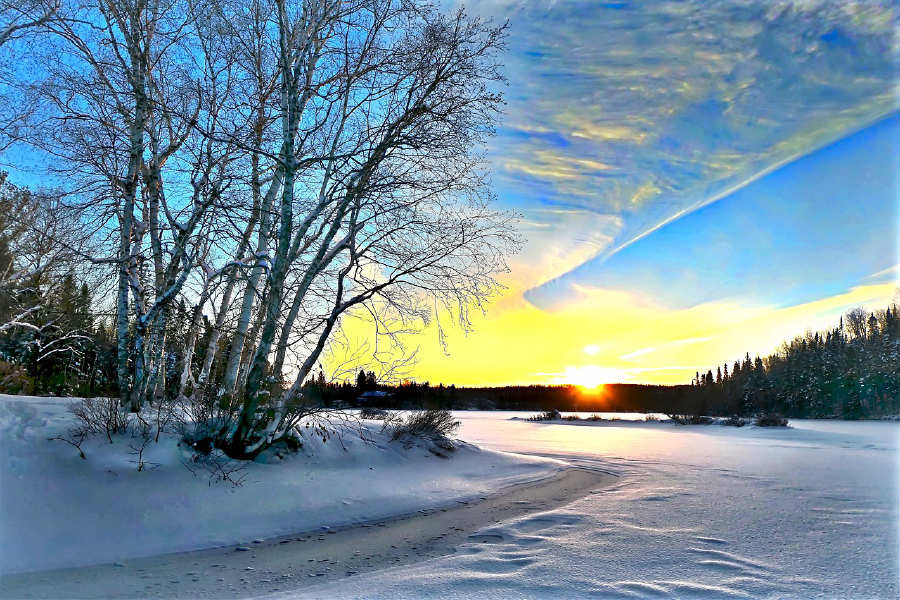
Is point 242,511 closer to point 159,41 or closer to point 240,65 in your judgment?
→ point 240,65

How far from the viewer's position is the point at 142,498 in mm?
5949

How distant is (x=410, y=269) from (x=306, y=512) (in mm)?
4441

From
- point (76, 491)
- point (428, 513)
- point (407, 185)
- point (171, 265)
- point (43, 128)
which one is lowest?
point (428, 513)

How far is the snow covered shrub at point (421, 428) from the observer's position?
11.4 meters

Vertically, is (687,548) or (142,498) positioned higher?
(687,548)

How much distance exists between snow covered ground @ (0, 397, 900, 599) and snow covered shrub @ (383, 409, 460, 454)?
1.82m

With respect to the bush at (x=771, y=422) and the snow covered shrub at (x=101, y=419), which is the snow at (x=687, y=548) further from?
the bush at (x=771, y=422)

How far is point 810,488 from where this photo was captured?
7.97 m

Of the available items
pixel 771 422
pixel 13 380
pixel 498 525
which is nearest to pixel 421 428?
pixel 498 525

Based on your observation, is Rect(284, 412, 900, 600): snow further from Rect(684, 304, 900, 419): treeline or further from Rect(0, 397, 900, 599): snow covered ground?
Rect(684, 304, 900, 419): treeline

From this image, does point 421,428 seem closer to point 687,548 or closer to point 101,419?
point 101,419

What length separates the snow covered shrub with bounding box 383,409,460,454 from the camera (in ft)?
37.6

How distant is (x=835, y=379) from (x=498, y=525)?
6304 cm

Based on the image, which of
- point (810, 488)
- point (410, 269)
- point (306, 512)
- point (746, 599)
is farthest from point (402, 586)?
point (810, 488)
